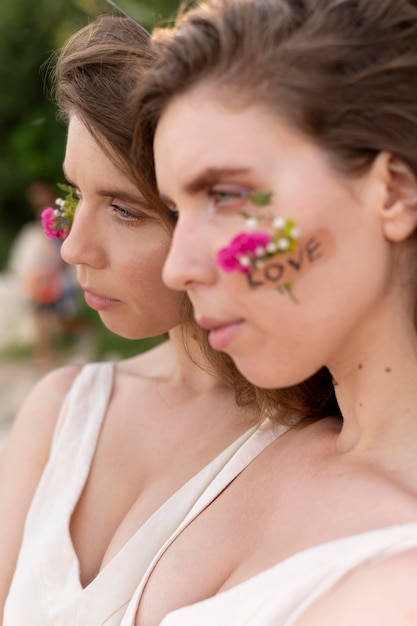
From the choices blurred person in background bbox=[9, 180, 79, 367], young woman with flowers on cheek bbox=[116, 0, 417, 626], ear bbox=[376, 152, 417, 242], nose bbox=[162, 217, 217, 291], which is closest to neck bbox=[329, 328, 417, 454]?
young woman with flowers on cheek bbox=[116, 0, 417, 626]

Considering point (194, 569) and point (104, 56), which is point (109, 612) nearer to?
point (194, 569)

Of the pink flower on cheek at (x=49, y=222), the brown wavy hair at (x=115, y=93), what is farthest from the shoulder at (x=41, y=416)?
the brown wavy hair at (x=115, y=93)

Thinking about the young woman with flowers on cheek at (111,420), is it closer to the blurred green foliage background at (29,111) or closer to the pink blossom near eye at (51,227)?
the pink blossom near eye at (51,227)

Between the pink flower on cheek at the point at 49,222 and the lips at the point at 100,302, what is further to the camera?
the pink flower on cheek at the point at 49,222

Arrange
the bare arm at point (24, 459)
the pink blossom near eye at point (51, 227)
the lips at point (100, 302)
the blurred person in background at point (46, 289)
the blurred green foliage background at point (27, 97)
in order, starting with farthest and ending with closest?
the blurred person in background at point (46, 289) < the blurred green foliage background at point (27, 97) < the bare arm at point (24, 459) < the pink blossom near eye at point (51, 227) < the lips at point (100, 302)

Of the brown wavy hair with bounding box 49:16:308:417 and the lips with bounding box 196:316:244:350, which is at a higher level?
the brown wavy hair with bounding box 49:16:308:417

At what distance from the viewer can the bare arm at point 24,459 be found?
2.50 m

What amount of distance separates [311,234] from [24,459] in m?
1.35

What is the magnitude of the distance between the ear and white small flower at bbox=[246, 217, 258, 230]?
202mm

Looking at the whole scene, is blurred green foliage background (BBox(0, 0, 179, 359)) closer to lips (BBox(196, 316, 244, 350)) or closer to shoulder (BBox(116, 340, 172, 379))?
shoulder (BBox(116, 340, 172, 379))

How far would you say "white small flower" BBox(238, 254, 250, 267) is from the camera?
5.04 ft

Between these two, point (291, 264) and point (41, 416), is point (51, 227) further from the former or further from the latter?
point (291, 264)

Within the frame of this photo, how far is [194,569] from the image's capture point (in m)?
1.88

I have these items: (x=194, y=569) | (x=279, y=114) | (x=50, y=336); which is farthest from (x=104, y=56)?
(x=50, y=336)
